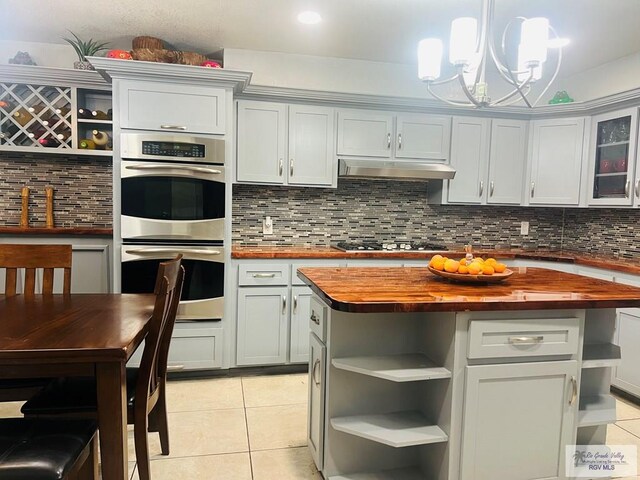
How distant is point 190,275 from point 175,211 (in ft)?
1.47

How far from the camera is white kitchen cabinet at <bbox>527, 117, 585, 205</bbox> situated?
3.71m

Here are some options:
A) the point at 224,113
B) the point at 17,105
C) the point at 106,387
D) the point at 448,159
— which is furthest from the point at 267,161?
the point at 106,387

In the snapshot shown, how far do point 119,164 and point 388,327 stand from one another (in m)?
2.06

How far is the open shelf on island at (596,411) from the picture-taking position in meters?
1.92

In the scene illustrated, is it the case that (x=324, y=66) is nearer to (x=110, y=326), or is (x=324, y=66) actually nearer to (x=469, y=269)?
(x=469, y=269)

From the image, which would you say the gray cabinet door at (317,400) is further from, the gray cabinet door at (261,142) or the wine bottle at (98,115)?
the wine bottle at (98,115)

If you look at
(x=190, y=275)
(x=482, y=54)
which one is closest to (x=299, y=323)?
(x=190, y=275)

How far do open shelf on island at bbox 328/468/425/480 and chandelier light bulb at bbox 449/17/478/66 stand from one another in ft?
5.95

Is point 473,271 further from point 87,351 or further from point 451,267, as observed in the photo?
point 87,351

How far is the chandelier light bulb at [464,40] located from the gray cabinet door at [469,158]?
192 centimetres

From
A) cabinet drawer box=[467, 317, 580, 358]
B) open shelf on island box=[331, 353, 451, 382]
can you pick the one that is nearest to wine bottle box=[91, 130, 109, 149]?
open shelf on island box=[331, 353, 451, 382]

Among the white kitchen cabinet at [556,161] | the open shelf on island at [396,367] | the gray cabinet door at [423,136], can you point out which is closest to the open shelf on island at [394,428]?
the open shelf on island at [396,367]

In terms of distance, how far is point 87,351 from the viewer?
1.32 m

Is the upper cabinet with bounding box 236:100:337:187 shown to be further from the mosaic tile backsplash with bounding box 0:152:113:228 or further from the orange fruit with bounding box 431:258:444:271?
the orange fruit with bounding box 431:258:444:271
